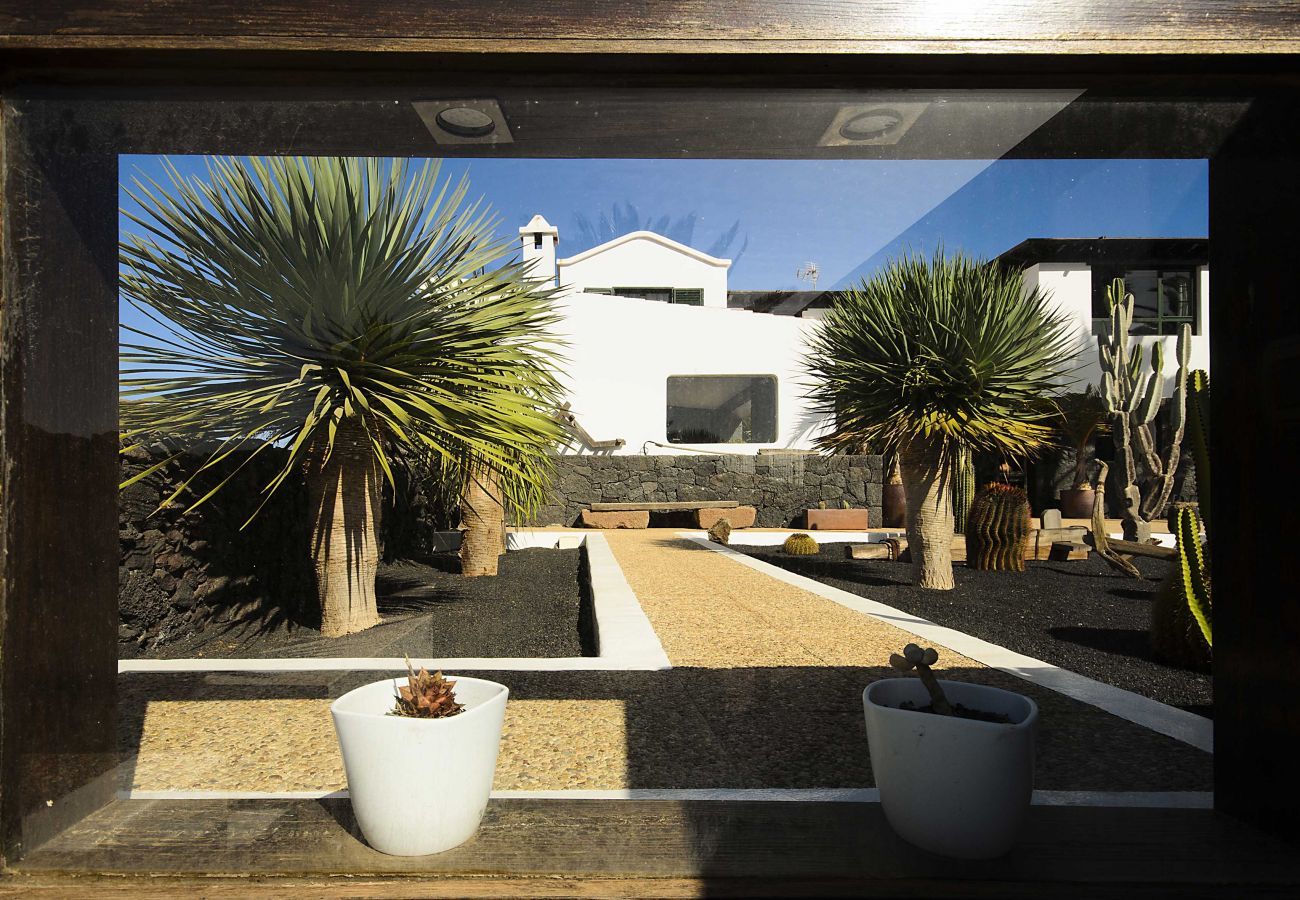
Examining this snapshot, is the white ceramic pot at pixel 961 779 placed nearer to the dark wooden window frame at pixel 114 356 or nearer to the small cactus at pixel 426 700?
the dark wooden window frame at pixel 114 356

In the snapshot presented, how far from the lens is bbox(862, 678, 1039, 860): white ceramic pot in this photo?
4.23 feet

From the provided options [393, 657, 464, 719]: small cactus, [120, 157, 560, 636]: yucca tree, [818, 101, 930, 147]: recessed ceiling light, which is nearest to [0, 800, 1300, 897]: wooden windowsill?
[393, 657, 464, 719]: small cactus

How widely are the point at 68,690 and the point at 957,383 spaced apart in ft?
6.84

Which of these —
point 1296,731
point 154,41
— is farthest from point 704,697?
point 154,41

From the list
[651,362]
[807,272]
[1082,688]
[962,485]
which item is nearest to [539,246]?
[651,362]

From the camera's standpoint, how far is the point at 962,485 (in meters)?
1.94

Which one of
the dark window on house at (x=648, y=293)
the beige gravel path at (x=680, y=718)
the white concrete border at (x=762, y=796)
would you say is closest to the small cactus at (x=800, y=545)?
the beige gravel path at (x=680, y=718)

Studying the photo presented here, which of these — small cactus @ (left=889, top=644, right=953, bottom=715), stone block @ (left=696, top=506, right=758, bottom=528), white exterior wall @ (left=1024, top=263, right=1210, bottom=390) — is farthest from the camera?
stone block @ (left=696, top=506, right=758, bottom=528)

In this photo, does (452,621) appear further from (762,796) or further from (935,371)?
(935,371)

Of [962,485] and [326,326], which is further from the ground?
[326,326]

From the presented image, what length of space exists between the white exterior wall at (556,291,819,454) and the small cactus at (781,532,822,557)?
264mm

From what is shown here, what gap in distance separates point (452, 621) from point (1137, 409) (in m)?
1.75

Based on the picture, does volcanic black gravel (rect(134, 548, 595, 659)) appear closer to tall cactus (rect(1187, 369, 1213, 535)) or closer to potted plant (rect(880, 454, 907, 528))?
potted plant (rect(880, 454, 907, 528))

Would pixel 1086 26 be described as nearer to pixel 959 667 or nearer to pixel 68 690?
pixel 959 667
